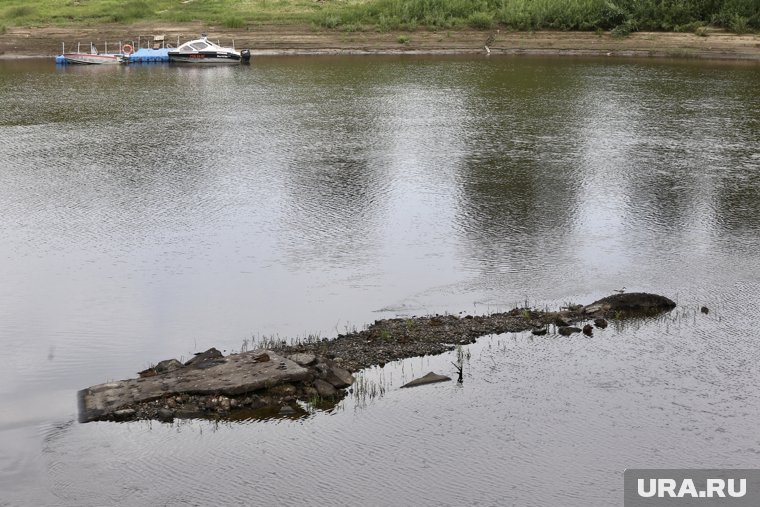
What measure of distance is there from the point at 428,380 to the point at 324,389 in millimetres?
1891

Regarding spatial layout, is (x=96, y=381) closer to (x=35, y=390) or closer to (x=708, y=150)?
(x=35, y=390)

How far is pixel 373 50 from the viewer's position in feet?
234

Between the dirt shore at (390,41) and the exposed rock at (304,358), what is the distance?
180ft

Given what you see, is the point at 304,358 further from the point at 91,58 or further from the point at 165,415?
the point at 91,58

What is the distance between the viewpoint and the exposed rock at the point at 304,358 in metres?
17.8

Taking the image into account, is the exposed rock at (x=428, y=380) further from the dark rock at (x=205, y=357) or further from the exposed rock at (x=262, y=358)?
the dark rock at (x=205, y=357)

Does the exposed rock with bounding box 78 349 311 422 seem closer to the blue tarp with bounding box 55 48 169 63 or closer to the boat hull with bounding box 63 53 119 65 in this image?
the boat hull with bounding box 63 53 119 65

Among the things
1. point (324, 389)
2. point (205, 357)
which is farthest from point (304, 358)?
point (205, 357)

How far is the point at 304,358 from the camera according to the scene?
17906 millimetres

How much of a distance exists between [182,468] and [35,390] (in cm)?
400

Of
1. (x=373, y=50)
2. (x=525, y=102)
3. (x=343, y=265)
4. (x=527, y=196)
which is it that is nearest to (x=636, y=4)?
(x=373, y=50)

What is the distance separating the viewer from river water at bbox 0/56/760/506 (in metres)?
15.6

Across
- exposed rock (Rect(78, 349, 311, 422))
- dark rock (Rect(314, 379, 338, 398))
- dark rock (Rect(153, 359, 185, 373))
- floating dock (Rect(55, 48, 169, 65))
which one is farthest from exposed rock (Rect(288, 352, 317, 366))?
floating dock (Rect(55, 48, 169, 65))

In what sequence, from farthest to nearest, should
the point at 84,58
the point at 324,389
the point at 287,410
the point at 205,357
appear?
the point at 84,58, the point at 205,357, the point at 324,389, the point at 287,410
